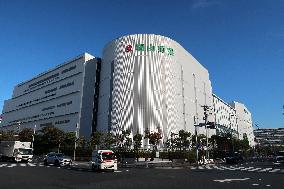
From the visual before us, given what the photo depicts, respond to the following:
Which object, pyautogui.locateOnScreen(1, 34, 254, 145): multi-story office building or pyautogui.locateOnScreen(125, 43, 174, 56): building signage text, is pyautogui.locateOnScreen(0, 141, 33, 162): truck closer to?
pyautogui.locateOnScreen(1, 34, 254, 145): multi-story office building

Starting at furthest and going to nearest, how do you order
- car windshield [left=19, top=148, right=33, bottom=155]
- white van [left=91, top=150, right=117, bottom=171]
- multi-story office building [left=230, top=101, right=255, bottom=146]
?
multi-story office building [left=230, top=101, right=255, bottom=146], car windshield [left=19, top=148, right=33, bottom=155], white van [left=91, top=150, right=117, bottom=171]

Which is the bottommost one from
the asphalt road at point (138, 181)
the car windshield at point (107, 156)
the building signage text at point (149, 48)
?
the asphalt road at point (138, 181)

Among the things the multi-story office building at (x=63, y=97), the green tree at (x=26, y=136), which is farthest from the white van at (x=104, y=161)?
the multi-story office building at (x=63, y=97)

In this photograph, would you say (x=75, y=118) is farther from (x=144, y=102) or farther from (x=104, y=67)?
(x=144, y=102)

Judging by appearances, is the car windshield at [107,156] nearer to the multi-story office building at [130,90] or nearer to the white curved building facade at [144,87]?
the multi-story office building at [130,90]

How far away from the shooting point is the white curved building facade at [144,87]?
84.1 meters

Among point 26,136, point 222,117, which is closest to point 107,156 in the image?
point 26,136

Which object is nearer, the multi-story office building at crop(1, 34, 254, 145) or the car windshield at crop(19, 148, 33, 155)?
the car windshield at crop(19, 148, 33, 155)

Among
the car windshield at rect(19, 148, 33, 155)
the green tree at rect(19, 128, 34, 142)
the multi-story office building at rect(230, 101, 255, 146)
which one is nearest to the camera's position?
the car windshield at rect(19, 148, 33, 155)

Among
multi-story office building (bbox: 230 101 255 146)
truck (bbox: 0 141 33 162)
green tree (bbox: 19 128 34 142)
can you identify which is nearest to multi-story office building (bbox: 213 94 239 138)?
multi-story office building (bbox: 230 101 255 146)

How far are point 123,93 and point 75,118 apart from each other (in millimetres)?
21051

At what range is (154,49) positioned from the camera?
8944 cm

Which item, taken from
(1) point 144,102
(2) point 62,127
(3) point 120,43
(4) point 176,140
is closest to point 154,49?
(3) point 120,43

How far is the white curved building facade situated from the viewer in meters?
84.1
